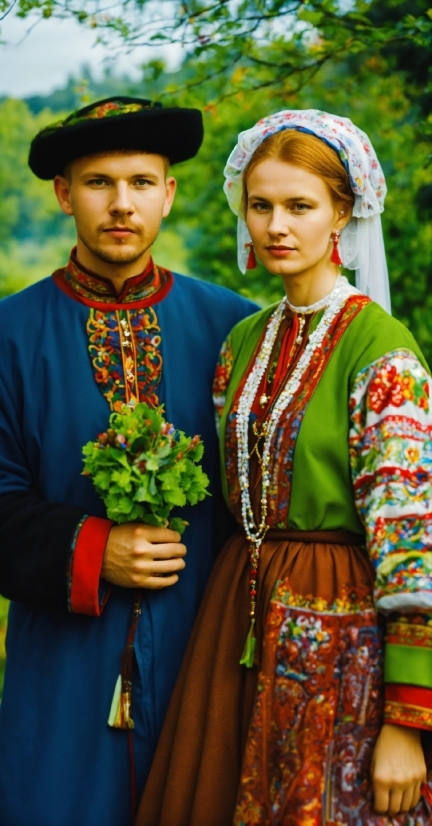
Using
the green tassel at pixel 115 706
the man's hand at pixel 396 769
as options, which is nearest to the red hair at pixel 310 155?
the man's hand at pixel 396 769

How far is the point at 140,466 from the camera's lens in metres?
2.46

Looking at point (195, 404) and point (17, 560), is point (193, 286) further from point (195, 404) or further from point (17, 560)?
point (17, 560)

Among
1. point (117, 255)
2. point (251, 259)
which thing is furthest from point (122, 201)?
point (251, 259)

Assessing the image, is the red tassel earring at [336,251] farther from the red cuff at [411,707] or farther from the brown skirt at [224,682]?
the red cuff at [411,707]

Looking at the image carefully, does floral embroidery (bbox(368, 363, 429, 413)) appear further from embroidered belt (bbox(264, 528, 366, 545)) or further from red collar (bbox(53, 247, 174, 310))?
red collar (bbox(53, 247, 174, 310))

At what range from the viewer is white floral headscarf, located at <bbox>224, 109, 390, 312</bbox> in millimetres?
2531

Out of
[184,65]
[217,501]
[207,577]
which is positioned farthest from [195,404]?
[184,65]

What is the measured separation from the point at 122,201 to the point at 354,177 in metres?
0.71

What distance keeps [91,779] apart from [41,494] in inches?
33.0

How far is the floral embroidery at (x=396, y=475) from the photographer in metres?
2.23

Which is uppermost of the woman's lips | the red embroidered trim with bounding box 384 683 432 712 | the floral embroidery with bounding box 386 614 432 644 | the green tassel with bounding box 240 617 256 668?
the woman's lips

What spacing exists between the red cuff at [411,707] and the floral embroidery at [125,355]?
44.3 inches

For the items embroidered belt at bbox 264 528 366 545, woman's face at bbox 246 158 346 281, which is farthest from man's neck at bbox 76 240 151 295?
embroidered belt at bbox 264 528 366 545

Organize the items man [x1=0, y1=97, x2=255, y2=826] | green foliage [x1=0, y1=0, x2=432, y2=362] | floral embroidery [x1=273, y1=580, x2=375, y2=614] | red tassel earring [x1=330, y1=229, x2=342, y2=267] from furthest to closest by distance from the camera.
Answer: green foliage [x1=0, y1=0, x2=432, y2=362]
man [x1=0, y1=97, x2=255, y2=826]
red tassel earring [x1=330, y1=229, x2=342, y2=267]
floral embroidery [x1=273, y1=580, x2=375, y2=614]
